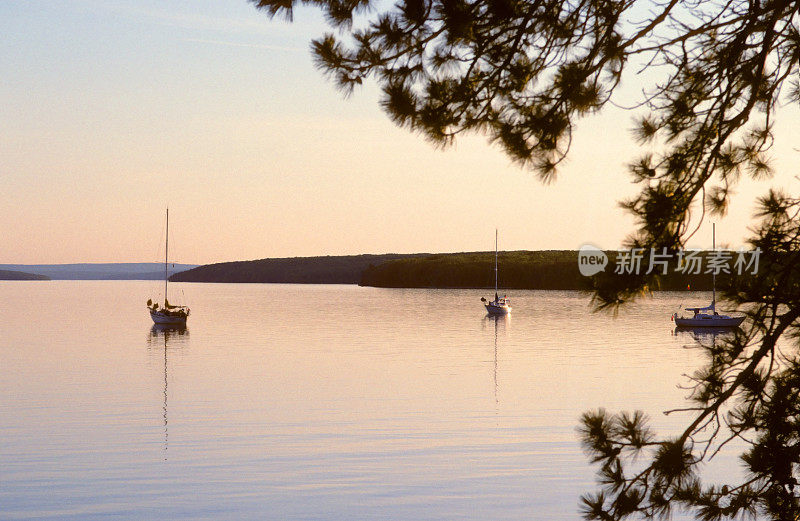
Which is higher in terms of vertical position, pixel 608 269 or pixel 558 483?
pixel 608 269

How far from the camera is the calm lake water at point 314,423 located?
13.7 m

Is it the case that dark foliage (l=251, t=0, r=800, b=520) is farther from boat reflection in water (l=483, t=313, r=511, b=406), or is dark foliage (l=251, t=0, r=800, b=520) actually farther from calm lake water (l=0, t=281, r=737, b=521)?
boat reflection in water (l=483, t=313, r=511, b=406)

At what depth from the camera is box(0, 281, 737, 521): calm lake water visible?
1370cm

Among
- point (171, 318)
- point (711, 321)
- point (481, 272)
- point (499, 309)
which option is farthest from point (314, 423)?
point (481, 272)

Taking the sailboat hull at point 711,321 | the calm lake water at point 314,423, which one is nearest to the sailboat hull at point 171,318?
the calm lake water at point 314,423

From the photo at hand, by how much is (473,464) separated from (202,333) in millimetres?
42073

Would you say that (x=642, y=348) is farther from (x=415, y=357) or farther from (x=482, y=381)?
(x=482, y=381)

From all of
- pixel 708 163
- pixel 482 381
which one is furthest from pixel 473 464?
pixel 482 381

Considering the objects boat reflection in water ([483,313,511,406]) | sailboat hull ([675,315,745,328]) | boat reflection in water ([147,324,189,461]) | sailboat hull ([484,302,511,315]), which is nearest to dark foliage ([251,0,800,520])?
A: boat reflection in water ([147,324,189,461])

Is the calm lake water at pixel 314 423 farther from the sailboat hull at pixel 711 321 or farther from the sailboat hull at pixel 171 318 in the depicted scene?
the sailboat hull at pixel 171 318

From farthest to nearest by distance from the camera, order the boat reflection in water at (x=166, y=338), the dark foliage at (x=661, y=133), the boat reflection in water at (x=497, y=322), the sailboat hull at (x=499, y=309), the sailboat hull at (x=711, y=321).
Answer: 1. the sailboat hull at (x=499, y=309)
2. the boat reflection in water at (x=497, y=322)
3. the sailboat hull at (x=711, y=321)
4. the boat reflection in water at (x=166, y=338)
5. the dark foliage at (x=661, y=133)

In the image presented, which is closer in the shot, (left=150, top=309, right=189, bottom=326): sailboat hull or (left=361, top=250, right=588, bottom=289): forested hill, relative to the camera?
(left=150, top=309, right=189, bottom=326): sailboat hull

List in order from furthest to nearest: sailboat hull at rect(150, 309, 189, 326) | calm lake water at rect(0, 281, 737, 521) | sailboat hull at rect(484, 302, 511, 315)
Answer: sailboat hull at rect(484, 302, 511, 315) → sailboat hull at rect(150, 309, 189, 326) → calm lake water at rect(0, 281, 737, 521)

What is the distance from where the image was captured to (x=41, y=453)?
683 inches
